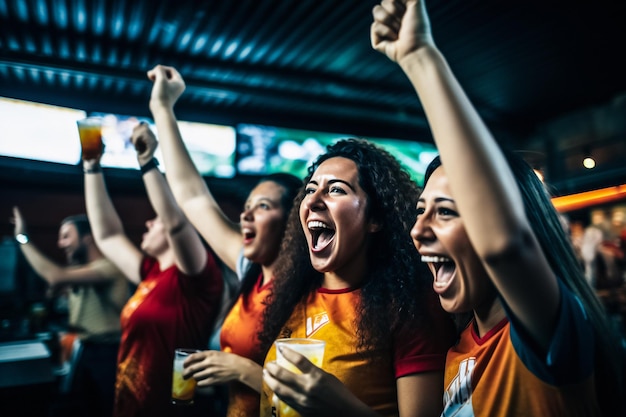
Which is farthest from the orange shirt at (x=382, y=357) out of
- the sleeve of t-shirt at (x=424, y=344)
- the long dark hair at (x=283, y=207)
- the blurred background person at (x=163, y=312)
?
the blurred background person at (x=163, y=312)

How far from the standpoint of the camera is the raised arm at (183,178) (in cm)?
209

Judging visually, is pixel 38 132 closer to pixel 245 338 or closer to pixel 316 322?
pixel 245 338

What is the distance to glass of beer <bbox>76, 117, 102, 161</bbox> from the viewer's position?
2.26m

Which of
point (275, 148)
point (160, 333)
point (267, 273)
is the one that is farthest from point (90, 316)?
point (275, 148)

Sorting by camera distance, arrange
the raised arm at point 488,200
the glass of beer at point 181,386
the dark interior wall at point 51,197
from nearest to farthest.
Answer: the raised arm at point 488,200, the glass of beer at point 181,386, the dark interior wall at point 51,197

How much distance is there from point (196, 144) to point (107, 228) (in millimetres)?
2473

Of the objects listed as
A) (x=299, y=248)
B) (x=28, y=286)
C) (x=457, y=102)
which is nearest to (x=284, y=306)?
(x=299, y=248)

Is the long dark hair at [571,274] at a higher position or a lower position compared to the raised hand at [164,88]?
lower

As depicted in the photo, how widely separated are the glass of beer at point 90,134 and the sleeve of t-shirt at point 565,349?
221 centimetres

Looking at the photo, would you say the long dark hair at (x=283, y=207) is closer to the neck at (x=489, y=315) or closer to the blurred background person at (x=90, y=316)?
the neck at (x=489, y=315)

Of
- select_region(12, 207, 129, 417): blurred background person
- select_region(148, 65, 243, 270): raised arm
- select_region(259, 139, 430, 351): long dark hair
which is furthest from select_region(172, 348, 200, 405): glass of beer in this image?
select_region(12, 207, 129, 417): blurred background person

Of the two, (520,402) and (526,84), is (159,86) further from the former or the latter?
(526,84)

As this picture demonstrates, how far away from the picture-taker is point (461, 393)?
3.35ft

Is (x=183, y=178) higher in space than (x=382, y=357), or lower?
higher
